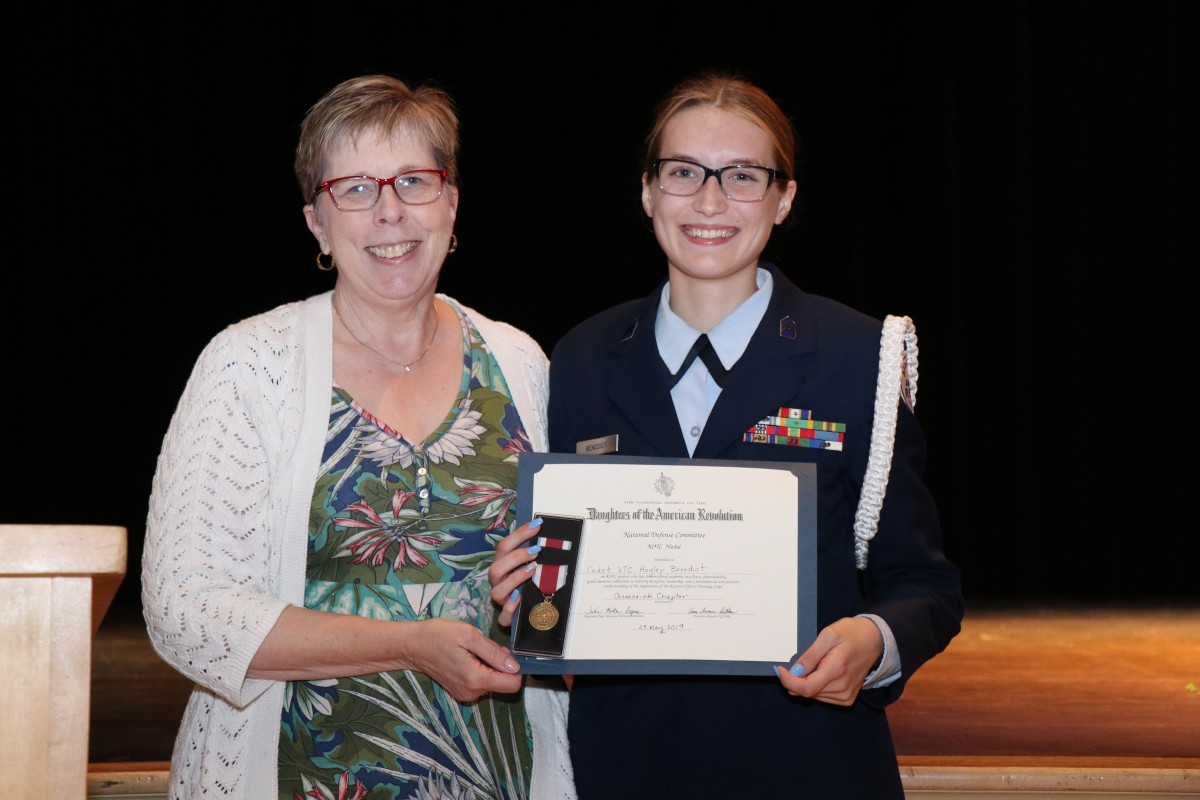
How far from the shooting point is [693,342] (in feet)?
5.78

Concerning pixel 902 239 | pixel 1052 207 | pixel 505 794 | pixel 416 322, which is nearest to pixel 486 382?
pixel 416 322

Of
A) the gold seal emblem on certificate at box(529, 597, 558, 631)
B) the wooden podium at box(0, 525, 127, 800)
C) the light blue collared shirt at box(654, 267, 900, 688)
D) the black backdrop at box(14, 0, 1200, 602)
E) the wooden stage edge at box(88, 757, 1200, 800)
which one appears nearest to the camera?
the wooden podium at box(0, 525, 127, 800)

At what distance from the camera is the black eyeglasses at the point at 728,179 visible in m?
1.75

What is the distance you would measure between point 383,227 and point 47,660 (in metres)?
0.90

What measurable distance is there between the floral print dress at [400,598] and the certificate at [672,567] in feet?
0.69

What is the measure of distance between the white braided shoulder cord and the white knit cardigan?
1.66 feet

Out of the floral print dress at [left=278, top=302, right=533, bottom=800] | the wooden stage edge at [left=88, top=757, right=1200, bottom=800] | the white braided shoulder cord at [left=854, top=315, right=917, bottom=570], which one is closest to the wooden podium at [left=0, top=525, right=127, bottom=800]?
the floral print dress at [left=278, top=302, right=533, bottom=800]

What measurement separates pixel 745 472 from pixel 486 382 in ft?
1.54

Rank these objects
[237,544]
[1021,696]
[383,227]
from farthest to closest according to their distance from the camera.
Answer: [1021,696], [383,227], [237,544]

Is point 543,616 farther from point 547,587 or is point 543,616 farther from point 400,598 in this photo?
point 400,598

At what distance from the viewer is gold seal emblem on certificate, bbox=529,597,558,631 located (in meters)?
1.46

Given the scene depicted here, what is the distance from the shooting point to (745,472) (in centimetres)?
152

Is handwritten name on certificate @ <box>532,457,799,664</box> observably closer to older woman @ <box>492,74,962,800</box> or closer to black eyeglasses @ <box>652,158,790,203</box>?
older woman @ <box>492,74,962,800</box>

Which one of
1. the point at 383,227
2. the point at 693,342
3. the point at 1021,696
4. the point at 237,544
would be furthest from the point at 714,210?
the point at 1021,696
